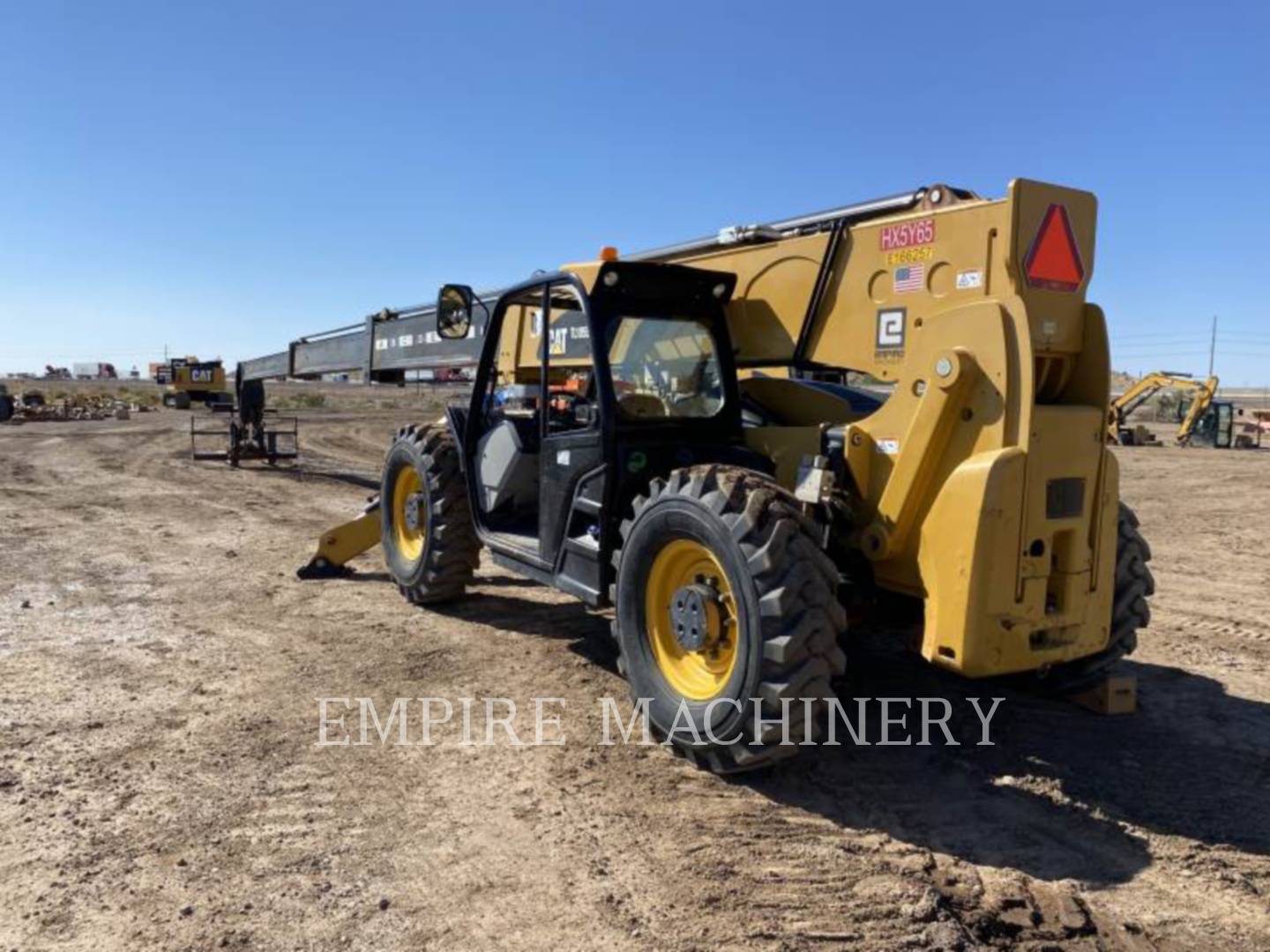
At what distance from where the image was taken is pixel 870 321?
181 inches

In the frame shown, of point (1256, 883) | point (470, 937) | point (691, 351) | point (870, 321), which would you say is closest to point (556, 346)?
point (691, 351)

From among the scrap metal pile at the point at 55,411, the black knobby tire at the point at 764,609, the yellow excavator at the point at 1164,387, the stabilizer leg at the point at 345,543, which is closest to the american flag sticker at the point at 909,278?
the black knobby tire at the point at 764,609

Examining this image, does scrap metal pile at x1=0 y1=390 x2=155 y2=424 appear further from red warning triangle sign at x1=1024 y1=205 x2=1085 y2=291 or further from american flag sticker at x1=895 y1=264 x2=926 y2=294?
red warning triangle sign at x1=1024 y1=205 x2=1085 y2=291

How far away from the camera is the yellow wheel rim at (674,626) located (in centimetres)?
430

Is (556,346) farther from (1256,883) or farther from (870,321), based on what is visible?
(1256,883)

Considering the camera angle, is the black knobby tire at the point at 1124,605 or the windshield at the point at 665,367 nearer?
the black knobby tire at the point at 1124,605

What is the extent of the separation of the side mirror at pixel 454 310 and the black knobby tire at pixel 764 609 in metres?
3.18

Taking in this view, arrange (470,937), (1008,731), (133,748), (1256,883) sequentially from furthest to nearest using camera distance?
(1008,731)
(133,748)
(1256,883)
(470,937)

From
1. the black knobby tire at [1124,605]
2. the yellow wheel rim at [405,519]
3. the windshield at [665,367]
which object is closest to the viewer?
Result: the black knobby tire at [1124,605]

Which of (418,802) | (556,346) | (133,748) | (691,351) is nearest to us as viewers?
(418,802)

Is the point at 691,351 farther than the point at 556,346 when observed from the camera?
No

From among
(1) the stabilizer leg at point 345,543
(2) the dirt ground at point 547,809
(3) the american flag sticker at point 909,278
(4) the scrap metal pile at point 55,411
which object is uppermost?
(3) the american flag sticker at point 909,278

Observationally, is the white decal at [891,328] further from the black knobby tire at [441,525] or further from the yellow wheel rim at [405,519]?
the yellow wheel rim at [405,519]

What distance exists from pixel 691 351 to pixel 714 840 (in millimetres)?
2832
